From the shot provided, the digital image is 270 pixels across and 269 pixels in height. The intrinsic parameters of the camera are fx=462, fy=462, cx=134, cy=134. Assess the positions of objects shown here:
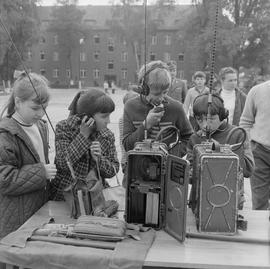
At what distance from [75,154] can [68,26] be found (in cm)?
5876

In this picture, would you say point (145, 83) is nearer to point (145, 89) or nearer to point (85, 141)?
point (145, 89)

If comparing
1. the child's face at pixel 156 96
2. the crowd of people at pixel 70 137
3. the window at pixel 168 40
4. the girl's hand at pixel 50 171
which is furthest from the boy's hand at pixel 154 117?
the window at pixel 168 40

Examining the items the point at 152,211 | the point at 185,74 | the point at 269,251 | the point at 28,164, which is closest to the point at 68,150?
the point at 28,164

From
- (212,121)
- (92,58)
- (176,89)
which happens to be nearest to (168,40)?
(92,58)

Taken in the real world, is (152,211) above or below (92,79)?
above

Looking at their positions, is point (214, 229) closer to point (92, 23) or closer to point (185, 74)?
point (185, 74)

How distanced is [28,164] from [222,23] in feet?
127

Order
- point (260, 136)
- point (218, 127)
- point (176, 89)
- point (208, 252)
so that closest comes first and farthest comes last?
point (208, 252) < point (218, 127) < point (260, 136) < point (176, 89)

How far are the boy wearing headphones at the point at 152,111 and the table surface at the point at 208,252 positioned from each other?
2.63ft

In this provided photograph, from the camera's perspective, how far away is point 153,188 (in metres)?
2.11

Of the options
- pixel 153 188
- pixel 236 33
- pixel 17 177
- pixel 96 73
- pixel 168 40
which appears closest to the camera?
pixel 153 188

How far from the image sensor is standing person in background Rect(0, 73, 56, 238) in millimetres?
2295

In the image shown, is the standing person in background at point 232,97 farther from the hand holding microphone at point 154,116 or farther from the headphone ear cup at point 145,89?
the hand holding microphone at point 154,116

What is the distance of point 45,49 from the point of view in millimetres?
66125
